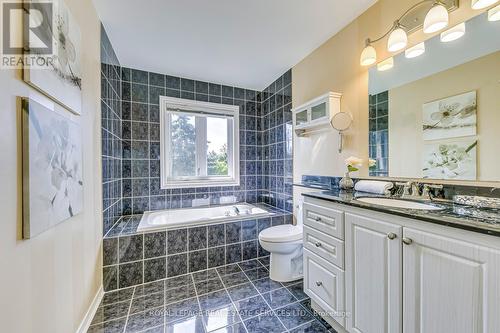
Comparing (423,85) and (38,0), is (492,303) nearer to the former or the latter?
(423,85)

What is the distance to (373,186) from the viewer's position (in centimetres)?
154

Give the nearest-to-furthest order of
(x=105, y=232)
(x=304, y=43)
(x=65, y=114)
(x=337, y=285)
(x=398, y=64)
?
(x=65, y=114), (x=337, y=285), (x=398, y=64), (x=105, y=232), (x=304, y=43)

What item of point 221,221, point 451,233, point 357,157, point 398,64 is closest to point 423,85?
point 398,64

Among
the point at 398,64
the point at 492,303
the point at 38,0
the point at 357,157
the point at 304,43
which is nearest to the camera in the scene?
the point at 492,303

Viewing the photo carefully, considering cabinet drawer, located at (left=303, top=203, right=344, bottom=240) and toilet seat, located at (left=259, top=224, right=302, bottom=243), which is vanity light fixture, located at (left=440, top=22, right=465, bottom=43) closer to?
cabinet drawer, located at (left=303, top=203, right=344, bottom=240)

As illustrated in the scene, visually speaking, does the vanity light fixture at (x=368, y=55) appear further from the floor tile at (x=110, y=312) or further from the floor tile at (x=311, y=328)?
the floor tile at (x=110, y=312)

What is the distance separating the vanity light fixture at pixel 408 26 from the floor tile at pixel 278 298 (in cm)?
201

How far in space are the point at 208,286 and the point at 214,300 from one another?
8.8 inches

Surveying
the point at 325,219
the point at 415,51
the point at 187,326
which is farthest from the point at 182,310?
the point at 415,51

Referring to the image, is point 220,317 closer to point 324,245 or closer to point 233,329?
point 233,329

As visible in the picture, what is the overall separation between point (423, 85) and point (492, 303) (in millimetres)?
1263

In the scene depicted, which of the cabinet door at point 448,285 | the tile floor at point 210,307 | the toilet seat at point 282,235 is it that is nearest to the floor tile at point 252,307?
the tile floor at point 210,307

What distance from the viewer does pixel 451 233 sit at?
814mm

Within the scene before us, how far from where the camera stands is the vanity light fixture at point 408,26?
1205 millimetres
